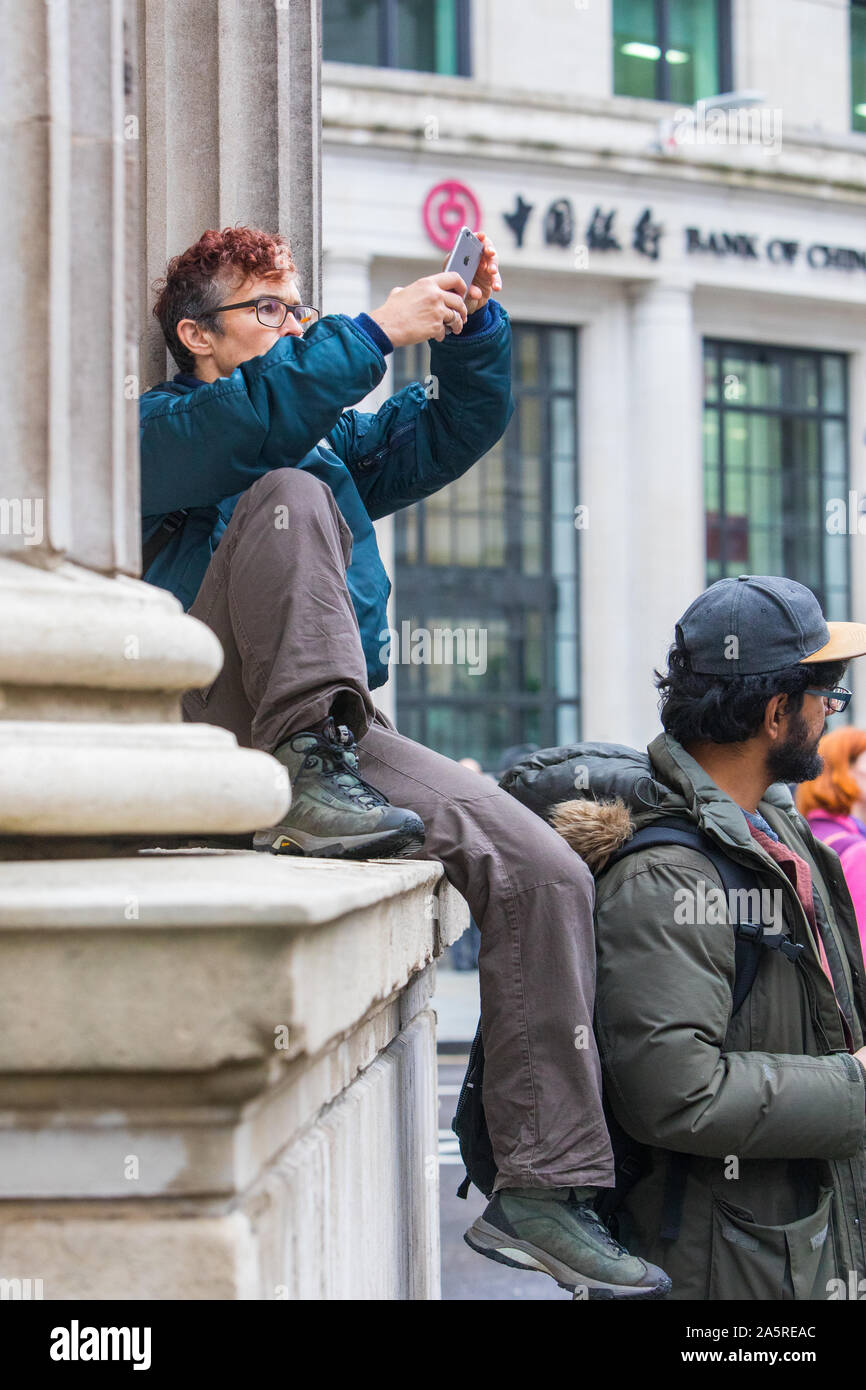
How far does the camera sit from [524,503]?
804 inches

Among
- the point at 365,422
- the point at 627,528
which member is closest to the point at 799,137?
the point at 627,528

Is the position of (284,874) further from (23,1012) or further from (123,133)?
(123,133)

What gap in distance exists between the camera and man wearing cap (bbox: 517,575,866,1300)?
2574 millimetres

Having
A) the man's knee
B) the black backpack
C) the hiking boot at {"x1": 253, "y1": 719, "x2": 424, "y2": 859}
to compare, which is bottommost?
the black backpack

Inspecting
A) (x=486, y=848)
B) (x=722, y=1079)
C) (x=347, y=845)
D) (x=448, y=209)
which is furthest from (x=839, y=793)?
(x=448, y=209)

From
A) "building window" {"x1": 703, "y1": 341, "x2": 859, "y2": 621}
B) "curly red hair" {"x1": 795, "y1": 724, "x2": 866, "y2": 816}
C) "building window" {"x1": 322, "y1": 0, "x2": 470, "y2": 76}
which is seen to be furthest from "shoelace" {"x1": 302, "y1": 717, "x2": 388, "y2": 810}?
"building window" {"x1": 703, "y1": 341, "x2": 859, "y2": 621}

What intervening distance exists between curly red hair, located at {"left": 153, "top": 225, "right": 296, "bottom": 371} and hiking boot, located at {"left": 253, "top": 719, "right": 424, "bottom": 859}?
996mm

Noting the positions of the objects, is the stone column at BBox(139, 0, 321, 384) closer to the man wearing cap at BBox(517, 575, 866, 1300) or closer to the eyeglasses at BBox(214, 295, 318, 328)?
the eyeglasses at BBox(214, 295, 318, 328)

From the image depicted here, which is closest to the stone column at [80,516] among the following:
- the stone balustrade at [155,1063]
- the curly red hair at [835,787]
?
the stone balustrade at [155,1063]

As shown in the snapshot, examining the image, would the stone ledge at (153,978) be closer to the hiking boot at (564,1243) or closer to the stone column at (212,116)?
the hiking boot at (564,1243)

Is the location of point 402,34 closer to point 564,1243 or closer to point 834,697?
point 834,697

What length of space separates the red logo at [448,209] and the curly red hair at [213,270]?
649 inches

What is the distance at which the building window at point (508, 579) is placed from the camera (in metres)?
19.9
